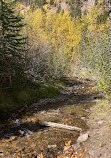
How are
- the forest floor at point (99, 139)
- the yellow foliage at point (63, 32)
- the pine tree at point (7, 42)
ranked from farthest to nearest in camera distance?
the yellow foliage at point (63, 32) < the pine tree at point (7, 42) < the forest floor at point (99, 139)

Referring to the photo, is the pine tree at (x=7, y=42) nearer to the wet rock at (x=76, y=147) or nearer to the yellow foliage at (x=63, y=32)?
the wet rock at (x=76, y=147)

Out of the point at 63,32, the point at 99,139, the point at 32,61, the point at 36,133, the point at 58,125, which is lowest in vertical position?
the point at 36,133

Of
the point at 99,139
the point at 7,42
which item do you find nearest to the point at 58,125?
the point at 99,139

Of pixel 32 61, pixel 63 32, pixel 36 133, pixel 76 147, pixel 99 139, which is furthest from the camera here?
pixel 63 32

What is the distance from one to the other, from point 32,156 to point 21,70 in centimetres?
1151

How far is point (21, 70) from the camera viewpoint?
55.8 ft

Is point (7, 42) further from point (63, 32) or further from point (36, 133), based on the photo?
point (63, 32)

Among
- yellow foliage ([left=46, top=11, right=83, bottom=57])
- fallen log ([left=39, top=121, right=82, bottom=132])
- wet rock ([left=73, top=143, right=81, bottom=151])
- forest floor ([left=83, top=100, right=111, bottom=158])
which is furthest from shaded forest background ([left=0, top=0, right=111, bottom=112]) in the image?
yellow foliage ([left=46, top=11, right=83, bottom=57])

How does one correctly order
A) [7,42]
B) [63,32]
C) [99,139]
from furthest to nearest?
1. [63,32]
2. [7,42]
3. [99,139]

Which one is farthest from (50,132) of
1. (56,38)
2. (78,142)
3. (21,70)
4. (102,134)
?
(56,38)

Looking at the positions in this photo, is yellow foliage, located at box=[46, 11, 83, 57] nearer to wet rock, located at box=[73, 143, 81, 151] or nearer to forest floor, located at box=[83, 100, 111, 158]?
forest floor, located at box=[83, 100, 111, 158]

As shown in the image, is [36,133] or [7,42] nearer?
[36,133]

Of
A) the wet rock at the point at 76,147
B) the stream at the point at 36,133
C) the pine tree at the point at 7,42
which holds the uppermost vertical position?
the pine tree at the point at 7,42

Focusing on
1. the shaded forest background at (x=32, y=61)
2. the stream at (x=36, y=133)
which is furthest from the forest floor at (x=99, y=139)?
the shaded forest background at (x=32, y=61)
